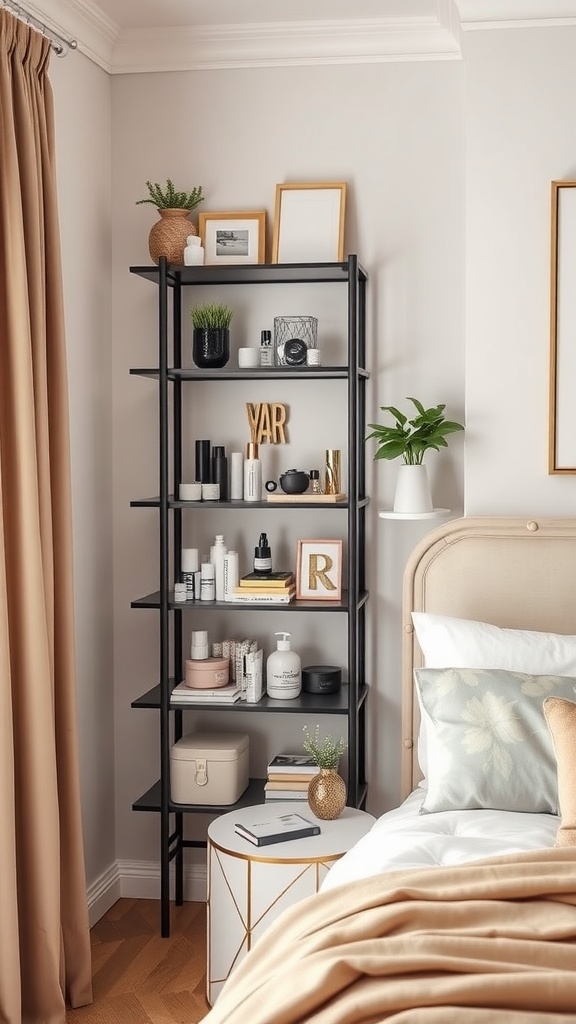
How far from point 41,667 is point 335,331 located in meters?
1.58

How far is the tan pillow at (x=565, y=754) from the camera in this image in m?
2.33

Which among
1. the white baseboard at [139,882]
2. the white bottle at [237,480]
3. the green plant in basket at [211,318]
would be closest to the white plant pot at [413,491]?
the white bottle at [237,480]

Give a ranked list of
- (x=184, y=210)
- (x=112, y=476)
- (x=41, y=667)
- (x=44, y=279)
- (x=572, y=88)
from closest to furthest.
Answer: (x=41, y=667) → (x=44, y=279) → (x=572, y=88) → (x=184, y=210) → (x=112, y=476)

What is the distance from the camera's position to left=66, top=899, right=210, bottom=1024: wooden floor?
303cm

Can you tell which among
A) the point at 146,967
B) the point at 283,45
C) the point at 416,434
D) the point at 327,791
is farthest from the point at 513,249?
the point at 146,967

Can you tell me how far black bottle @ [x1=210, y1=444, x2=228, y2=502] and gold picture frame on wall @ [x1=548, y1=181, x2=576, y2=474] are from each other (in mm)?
1058

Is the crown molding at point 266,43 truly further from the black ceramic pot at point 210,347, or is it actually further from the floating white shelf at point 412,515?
the floating white shelf at point 412,515

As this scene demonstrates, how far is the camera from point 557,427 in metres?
3.29

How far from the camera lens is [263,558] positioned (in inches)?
140

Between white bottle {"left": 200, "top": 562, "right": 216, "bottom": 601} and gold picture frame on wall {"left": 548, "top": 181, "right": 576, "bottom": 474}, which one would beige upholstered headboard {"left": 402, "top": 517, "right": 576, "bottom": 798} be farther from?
white bottle {"left": 200, "top": 562, "right": 216, "bottom": 601}

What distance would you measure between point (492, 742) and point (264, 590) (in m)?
1.03

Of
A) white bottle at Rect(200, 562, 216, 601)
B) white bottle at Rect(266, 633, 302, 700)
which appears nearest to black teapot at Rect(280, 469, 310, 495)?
white bottle at Rect(200, 562, 216, 601)

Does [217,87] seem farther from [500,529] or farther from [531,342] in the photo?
[500,529]

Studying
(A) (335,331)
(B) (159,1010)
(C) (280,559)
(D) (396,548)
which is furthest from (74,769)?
(A) (335,331)
